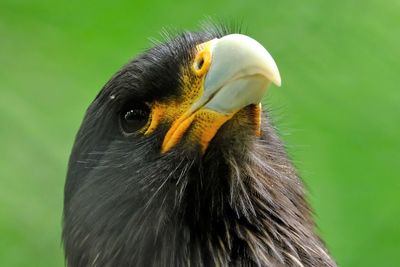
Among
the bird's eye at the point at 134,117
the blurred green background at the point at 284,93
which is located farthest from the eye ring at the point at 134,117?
the blurred green background at the point at 284,93

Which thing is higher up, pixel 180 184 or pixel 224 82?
pixel 224 82

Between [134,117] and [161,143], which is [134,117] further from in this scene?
[161,143]

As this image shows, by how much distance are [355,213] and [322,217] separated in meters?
0.17

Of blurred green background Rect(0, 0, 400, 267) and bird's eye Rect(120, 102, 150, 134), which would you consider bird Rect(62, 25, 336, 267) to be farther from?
blurred green background Rect(0, 0, 400, 267)

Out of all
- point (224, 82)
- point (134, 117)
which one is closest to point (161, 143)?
point (134, 117)

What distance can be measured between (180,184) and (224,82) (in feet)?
1.33

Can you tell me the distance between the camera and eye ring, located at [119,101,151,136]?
4926 millimetres

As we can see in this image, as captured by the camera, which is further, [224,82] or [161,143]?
[161,143]

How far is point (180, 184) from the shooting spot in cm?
490

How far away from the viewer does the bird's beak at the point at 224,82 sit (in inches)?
181

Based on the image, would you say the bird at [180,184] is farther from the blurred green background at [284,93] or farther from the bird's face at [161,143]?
the blurred green background at [284,93]

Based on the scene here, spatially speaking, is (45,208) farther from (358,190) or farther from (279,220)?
(279,220)

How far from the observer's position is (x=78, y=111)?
22.8ft

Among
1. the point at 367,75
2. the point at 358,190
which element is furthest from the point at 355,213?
the point at 367,75
